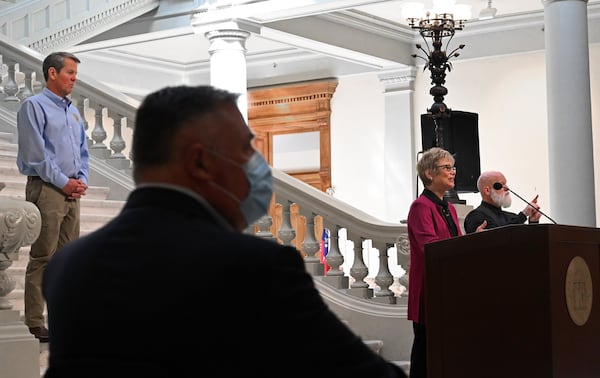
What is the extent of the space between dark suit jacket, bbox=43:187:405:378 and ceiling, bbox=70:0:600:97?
418 inches

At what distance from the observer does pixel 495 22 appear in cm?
1494

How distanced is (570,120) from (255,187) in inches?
351

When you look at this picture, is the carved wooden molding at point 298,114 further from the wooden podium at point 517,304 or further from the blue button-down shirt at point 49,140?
the wooden podium at point 517,304

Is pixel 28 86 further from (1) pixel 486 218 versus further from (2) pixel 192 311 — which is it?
(2) pixel 192 311

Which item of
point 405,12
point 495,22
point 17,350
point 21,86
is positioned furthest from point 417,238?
point 495,22

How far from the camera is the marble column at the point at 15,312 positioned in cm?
495

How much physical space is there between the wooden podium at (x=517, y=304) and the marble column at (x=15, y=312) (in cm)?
186

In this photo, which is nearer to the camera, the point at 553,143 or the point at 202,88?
the point at 202,88

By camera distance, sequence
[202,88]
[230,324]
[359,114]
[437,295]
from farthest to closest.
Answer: [359,114]
[437,295]
[202,88]
[230,324]

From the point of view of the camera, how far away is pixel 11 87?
884 cm

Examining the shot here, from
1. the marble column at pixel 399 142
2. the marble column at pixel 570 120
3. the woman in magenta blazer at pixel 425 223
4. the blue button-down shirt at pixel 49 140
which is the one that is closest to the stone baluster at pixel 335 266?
the blue button-down shirt at pixel 49 140

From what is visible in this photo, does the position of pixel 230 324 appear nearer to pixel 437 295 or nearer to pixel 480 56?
pixel 437 295

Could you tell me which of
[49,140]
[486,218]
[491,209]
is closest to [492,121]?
[491,209]

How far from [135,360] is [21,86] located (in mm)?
8184
